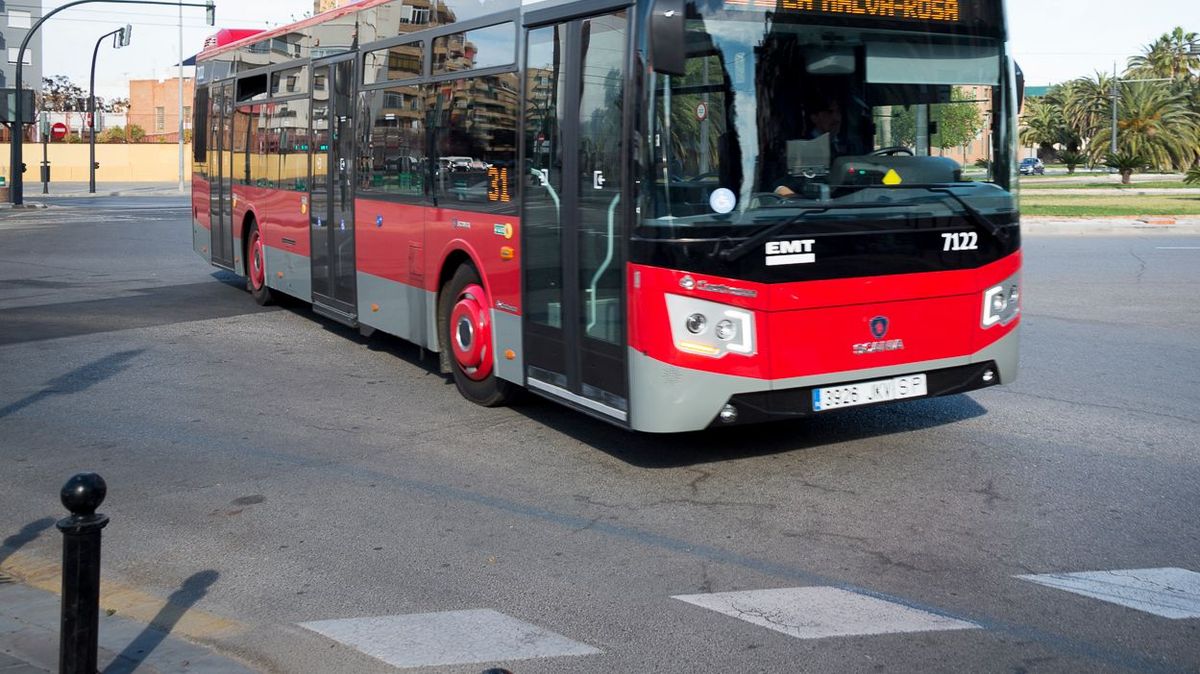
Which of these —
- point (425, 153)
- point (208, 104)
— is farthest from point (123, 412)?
point (208, 104)

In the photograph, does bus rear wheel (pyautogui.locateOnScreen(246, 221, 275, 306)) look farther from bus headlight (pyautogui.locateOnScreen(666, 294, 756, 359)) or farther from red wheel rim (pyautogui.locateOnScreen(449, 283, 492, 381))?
bus headlight (pyautogui.locateOnScreen(666, 294, 756, 359))

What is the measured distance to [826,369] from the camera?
718cm

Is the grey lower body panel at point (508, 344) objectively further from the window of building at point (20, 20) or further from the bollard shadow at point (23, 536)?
the window of building at point (20, 20)

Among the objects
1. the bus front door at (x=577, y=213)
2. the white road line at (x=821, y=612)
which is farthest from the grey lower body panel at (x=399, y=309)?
the white road line at (x=821, y=612)

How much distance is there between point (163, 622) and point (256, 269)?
10369mm

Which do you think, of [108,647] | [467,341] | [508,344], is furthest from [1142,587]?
[467,341]

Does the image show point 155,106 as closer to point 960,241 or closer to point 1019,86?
point 1019,86

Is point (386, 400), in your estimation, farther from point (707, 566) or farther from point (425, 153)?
point (707, 566)

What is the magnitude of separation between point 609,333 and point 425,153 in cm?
320

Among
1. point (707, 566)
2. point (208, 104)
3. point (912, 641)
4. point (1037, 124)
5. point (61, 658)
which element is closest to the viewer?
point (61, 658)

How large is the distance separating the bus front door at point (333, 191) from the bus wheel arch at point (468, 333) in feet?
6.90

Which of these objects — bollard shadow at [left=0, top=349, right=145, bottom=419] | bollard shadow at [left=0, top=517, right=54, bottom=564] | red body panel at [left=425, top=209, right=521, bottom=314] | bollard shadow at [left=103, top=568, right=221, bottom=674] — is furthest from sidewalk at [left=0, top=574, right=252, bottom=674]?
bollard shadow at [left=0, top=349, right=145, bottom=419]

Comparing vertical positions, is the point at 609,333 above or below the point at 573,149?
below

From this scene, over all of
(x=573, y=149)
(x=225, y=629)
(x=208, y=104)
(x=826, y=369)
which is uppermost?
(x=208, y=104)
